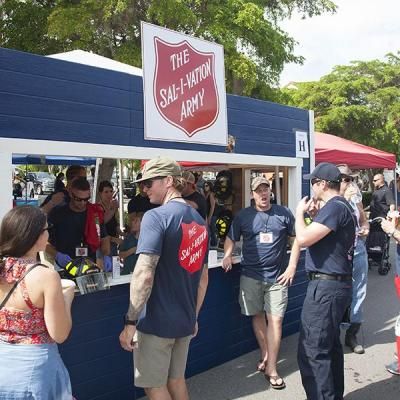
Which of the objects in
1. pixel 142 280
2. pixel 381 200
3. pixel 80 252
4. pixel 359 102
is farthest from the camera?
pixel 359 102

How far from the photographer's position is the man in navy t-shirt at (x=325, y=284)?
11.0ft

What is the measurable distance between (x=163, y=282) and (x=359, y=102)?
21.9 meters

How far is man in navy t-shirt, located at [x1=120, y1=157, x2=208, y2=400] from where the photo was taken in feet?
8.76

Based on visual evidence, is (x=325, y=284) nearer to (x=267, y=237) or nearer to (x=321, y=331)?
(x=321, y=331)

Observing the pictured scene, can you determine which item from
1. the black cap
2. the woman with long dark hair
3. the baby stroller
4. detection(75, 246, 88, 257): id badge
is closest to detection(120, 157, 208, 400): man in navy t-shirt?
the woman with long dark hair

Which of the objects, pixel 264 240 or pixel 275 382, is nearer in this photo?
pixel 275 382

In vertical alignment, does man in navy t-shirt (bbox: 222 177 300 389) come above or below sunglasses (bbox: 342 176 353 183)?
below

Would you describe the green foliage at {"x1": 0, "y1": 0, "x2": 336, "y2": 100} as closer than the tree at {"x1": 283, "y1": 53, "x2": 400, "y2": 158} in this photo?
Yes

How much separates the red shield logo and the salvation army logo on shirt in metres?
1.51

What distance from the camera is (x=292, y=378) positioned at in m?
4.37

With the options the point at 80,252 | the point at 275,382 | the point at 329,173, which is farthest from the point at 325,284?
the point at 80,252

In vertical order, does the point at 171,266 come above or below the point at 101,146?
below

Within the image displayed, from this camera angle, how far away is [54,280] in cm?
207

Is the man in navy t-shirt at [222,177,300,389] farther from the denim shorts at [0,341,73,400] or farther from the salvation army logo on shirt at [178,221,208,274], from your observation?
the denim shorts at [0,341,73,400]
